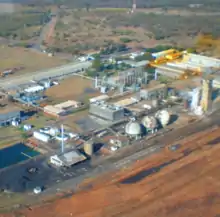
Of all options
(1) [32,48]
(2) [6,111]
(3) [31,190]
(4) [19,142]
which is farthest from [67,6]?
(3) [31,190]

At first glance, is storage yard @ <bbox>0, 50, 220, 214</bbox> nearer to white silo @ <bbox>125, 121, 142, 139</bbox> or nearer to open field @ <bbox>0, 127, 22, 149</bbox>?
white silo @ <bbox>125, 121, 142, 139</bbox>

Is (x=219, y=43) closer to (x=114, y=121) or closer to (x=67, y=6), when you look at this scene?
(x=114, y=121)

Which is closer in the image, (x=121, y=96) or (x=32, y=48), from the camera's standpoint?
(x=121, y=96)

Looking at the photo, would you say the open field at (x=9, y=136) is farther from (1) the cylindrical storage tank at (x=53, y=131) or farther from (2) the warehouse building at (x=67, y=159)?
(2) the warehouse building at (x=67, y=159)

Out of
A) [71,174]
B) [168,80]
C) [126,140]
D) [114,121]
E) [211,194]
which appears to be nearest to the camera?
[211,194]

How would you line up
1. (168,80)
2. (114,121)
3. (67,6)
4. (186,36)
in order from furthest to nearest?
(67,6)
(186,36)
(168,80)
(114,121)

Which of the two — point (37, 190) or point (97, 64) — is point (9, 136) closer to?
point (37, 190)

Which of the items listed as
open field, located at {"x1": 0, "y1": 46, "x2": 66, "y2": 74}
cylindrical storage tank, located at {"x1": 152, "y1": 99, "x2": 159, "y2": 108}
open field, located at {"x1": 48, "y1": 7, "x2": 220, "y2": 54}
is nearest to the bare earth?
open field, located at {"x1": 0, "y1": 46, "x2": 66, "y2": 74}
